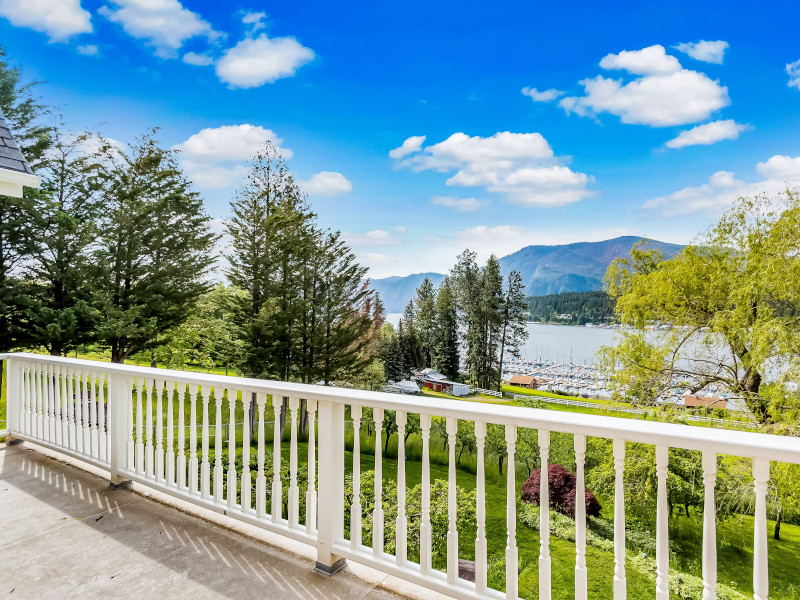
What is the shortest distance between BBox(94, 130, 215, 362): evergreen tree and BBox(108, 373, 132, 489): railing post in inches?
449

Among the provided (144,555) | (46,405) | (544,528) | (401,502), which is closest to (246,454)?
(144,555)

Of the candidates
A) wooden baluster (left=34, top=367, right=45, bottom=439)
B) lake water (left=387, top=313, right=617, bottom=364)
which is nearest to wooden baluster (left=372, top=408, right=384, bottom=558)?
wooden baluster (left=34, top=367, right=45, bottom=439)

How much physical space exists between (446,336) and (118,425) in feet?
99.3

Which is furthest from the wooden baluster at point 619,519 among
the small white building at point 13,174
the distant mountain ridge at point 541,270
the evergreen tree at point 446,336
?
the evergreen tree at point 446,336

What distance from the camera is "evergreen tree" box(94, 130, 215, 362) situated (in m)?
13.2

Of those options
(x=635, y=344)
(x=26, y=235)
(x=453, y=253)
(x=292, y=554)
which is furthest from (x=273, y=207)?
(x=453, y=253)

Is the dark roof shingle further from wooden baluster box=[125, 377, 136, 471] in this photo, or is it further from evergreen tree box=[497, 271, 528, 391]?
evergreen tree box=[497, 271, 528, 391]

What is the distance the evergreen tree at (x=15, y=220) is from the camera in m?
10.8

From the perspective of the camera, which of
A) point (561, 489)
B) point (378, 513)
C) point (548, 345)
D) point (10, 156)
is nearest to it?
point (378, 513)

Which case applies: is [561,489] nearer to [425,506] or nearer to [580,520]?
[425,506]

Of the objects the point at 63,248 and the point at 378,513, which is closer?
the point at 378,513

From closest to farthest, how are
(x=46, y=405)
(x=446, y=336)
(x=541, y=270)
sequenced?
(x=46, y=405)
(x=446, y=336)
(x=541, y=270)

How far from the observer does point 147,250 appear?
14359 millimetres

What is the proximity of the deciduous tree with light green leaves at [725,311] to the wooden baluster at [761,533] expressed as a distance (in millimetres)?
9849
